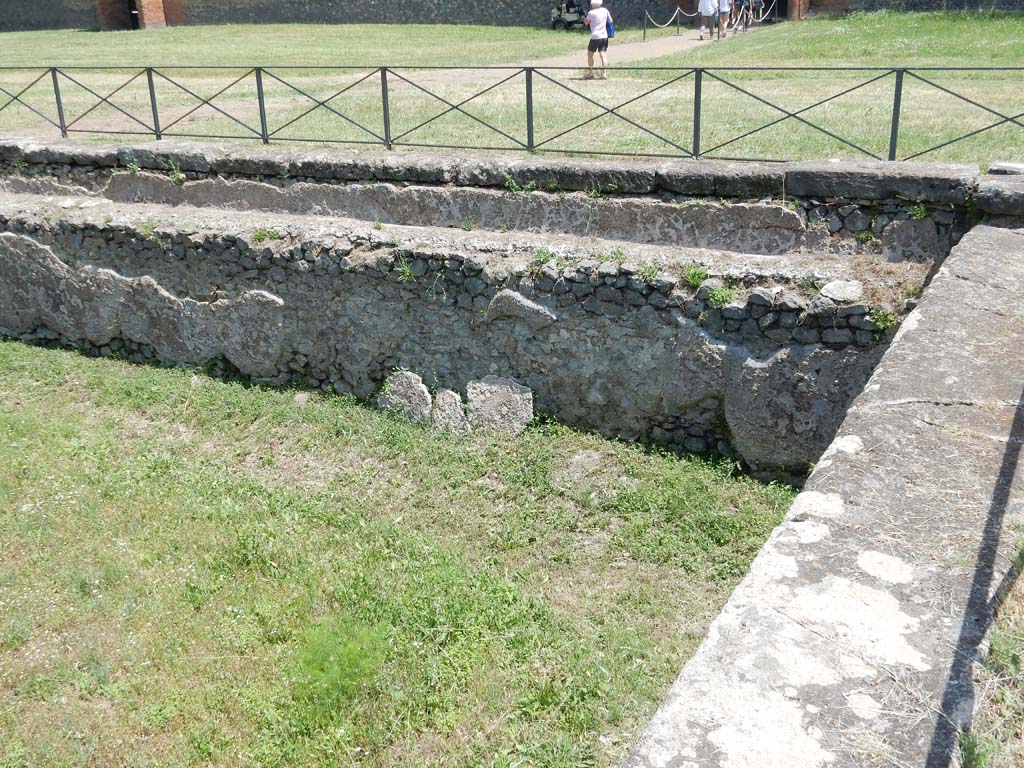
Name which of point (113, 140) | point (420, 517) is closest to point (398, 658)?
point (420, 517)

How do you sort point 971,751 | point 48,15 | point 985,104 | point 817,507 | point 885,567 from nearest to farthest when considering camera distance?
point 971,751 → point 885,567 → point 817,507 → point 985,104 → point 48,15

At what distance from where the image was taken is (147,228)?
7.45m

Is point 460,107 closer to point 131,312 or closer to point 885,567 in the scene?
point 131,312

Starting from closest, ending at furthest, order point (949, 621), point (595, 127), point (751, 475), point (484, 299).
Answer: point (949, 621), point (751, 475), point (484, 299), point (595, 127)

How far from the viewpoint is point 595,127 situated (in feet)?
32.1

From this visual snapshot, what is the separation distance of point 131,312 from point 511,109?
5.45m

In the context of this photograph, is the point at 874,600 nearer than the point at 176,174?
Yes

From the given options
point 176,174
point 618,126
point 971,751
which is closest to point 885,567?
point 971,751

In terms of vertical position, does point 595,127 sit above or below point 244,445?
above

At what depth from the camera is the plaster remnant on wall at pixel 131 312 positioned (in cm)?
718

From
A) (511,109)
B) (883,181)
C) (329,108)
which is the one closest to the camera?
(883,181)

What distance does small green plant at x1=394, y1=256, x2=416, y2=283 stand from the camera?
6477 mm

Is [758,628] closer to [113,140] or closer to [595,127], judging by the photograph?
[595,127]

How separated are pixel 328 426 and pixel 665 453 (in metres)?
2.35
